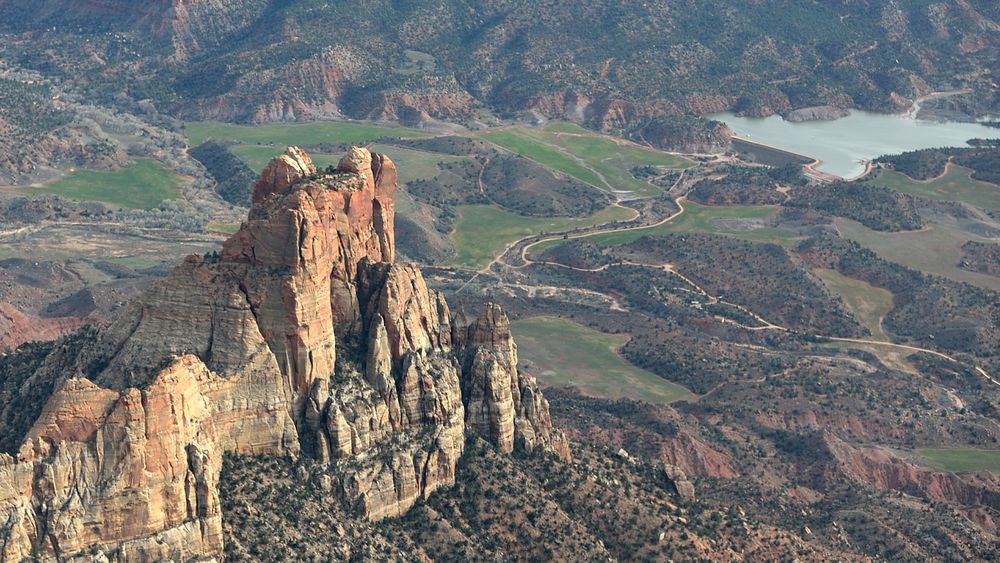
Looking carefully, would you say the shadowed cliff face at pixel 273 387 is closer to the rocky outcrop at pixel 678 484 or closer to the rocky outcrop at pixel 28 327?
the rocky outcrop at pixel 678 484

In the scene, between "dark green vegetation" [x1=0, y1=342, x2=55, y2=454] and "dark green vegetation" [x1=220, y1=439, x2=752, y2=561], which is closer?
"dark green vegetation" [x1=220, y1=439, x2=752, y2=561]

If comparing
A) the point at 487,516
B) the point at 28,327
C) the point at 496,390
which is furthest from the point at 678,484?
the point at 28,327

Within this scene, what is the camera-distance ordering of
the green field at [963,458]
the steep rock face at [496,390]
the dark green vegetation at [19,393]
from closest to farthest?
the dark green vegetation at [19,393]
the steep rock face at [496,390]
the green field at [963,458]

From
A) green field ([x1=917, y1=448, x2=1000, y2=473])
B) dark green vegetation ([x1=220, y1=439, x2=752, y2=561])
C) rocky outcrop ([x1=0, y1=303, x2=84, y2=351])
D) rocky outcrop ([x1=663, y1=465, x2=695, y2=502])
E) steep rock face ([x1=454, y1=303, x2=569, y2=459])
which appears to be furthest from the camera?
rocky outcrop ([x1=0, y1=303, x2=84, y2=351])

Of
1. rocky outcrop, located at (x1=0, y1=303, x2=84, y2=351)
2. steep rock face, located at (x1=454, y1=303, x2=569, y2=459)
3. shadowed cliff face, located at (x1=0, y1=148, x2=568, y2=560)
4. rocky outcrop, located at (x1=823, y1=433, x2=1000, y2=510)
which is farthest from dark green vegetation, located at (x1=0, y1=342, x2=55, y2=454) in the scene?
rocky outcrop, located at (x1=823, y1=433, x2=1000, y2=510)

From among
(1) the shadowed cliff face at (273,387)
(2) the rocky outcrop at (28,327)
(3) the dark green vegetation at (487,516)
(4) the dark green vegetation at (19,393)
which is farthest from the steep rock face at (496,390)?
A: (2) the rocky outcrop at (28,327)

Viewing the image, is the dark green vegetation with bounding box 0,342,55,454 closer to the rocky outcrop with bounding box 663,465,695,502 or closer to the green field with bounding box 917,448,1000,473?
the rocky outcrop with bounding box 663,465,695,502

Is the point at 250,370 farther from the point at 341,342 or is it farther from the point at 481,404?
the point at 481,404
